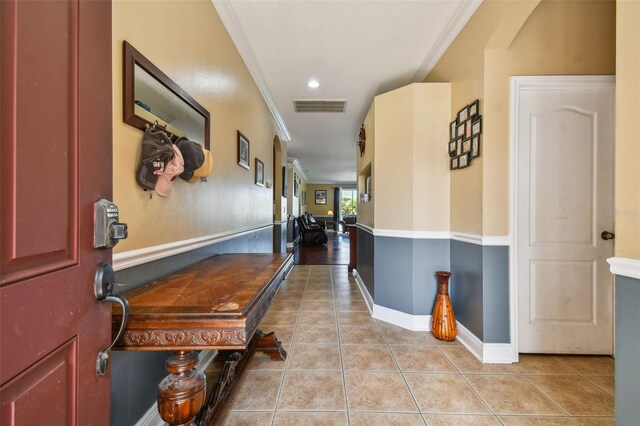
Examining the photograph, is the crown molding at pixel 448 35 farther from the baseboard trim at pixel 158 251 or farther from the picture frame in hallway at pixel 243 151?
the baseboard trim at pixel 158 251

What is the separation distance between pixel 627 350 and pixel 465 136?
5.51ft

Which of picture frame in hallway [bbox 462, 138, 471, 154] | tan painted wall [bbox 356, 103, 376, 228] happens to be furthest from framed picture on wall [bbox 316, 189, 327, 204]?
picture frame in hallway [bbox 462, 138, 471, 154]

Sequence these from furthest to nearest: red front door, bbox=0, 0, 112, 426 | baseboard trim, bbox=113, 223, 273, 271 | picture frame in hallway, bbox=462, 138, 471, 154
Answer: picture frame in hallway, bbox=462, 138, 471, 154, baseboard trim, bbox=113, 223, 273, 271, red front door, bbox=0, 0, 112, 426

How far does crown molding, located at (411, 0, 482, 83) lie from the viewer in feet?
6.57

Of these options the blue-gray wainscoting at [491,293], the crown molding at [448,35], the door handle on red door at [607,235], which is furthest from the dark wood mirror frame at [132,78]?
the door handle on red door at [607,235]

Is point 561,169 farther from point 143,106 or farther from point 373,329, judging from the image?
point 143,106

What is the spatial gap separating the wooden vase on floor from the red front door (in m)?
2.30

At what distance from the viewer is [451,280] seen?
8.04 feet

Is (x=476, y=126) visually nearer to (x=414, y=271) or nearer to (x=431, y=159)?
(x=431, y=159)

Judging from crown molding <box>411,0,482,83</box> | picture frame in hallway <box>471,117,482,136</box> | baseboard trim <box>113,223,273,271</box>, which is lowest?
baseboard trim <box>113,223,273,271</box>

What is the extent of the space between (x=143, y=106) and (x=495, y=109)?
2.24 m

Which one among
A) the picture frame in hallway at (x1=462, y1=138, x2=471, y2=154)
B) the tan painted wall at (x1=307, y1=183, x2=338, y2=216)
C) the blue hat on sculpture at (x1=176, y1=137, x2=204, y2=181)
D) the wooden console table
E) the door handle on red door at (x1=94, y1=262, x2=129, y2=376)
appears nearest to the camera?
the door handle on red door at (x1=94, y1=262, x2=129, y2=376)

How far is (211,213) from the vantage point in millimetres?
1926

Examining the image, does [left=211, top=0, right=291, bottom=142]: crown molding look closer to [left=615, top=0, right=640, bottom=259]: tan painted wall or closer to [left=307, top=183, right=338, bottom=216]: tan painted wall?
[left=615, top=0, right=640, bottom=259]: tan painted wall
